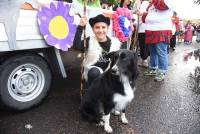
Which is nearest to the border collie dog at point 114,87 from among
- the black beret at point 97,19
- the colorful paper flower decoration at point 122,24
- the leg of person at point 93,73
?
the leg of person at point 93,73

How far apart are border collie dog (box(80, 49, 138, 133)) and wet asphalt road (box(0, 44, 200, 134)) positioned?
→ 0.32 metres

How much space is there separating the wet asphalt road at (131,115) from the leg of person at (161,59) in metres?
0.54

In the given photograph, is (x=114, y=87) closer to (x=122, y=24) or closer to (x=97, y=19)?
(x=97, y=19)

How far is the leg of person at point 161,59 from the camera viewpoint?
6.60 m

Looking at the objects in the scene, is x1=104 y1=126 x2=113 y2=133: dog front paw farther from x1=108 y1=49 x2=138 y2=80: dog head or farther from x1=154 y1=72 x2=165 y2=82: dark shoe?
x1=154 y1=72 x2=165 y2=82: dark shoe

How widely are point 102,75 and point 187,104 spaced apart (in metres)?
2.07

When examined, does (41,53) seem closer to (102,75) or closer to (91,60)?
(91,60)

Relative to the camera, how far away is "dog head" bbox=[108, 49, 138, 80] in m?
3.81

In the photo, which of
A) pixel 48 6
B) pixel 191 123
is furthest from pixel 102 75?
pixel 191 123

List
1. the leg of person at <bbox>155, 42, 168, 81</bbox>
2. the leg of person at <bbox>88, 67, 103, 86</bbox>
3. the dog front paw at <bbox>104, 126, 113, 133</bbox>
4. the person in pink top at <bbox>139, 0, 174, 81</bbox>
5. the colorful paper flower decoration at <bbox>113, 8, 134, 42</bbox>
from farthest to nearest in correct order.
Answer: the leg of person at <bbox>155, 42, 168, 81</bbox>
the person in pink top at <bbox>139, 0, 174, 81</bbox>
the colorful paper flower decoration at <bbox>113, 8, 134, 42</bbox>
the leg of person at <bbox>88, 67, 103, 86</bbox>
the dog front paw at <bbox>104, 126, 113, 133</bbox>

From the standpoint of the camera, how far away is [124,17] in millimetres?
5785

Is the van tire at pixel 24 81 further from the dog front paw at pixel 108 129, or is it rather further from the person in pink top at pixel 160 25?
the person in pink top at pixel 160 25

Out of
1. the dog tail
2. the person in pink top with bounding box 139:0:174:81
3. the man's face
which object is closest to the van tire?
the dog tail

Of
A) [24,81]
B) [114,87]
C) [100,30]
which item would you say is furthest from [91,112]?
[100,30]
